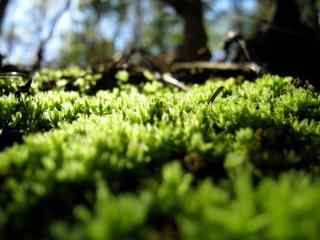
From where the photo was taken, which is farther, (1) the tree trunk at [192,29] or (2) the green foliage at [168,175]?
(1) the tree trunk at [192,29]

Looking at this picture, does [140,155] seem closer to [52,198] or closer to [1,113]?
[52,198]

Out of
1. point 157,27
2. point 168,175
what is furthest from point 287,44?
point 157,27

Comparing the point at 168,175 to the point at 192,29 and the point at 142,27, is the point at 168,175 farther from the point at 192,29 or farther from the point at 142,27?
the point at 142,27

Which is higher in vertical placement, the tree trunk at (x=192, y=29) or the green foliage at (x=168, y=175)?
the tree trunk at (x=192, y=29)

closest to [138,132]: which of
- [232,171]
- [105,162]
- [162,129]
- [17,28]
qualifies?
[162,129]

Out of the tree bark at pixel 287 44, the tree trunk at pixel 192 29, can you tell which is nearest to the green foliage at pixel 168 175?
the tree bark at pixel 287 44

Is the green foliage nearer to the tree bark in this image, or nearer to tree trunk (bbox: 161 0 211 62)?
the tree bark

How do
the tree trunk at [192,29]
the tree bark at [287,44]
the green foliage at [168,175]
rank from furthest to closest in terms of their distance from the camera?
the tree trunk at [192,29], the tree bark at [287,44], the green foliage at [168,175]

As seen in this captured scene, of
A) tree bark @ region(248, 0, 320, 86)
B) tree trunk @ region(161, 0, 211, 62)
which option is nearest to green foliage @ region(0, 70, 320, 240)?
tree bark @ region(248, 0, 320, 86)

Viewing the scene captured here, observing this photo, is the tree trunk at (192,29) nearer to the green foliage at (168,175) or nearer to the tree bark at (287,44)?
the tree bark at (287,44)
